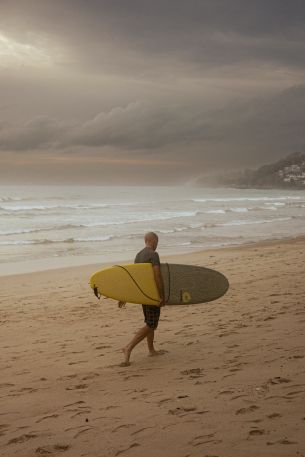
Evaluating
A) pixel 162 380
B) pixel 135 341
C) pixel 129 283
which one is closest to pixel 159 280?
pixel 129 283

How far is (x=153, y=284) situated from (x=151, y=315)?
0.38 meters

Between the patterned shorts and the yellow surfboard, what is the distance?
90 millimetres

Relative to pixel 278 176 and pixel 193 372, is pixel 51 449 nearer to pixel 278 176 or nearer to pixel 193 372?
pixel 193 372

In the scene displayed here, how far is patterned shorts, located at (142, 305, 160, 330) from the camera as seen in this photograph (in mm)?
6191

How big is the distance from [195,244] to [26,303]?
42.9 ft

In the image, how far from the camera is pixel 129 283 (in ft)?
21.4

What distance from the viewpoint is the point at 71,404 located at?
4809mm

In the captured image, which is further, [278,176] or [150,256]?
[278,176]

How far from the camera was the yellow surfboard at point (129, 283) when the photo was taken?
6.20 meters

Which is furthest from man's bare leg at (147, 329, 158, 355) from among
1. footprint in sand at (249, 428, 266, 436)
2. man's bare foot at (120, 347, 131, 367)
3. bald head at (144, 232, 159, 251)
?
footprint in sand at (249, 428, 266, 436)

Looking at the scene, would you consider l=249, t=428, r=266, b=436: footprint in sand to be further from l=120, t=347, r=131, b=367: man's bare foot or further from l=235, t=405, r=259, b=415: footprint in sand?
l=120, t=347, r=131, b=367: man's bare foot

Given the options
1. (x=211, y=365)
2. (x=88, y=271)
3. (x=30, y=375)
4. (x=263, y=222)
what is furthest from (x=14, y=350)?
(x=263, y=222)

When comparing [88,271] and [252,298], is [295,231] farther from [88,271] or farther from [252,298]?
[252,298]

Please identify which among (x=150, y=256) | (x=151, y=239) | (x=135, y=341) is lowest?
(x=135, y=341)
